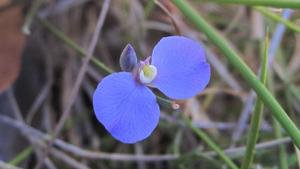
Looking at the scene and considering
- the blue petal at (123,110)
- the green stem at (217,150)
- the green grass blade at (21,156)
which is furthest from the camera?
the green grass blade at (21,156)

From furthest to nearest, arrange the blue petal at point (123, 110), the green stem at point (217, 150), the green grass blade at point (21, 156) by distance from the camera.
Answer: the green grass blade at point (21, 156) < the green stem at point (217, 150) < the blue petal at point (123, 110)

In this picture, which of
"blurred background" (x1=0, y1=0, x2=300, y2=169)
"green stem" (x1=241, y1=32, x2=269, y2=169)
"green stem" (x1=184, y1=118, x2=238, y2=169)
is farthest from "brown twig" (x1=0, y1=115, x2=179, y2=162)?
"green stem" (x1=241, y1=32, x2=269, y2=169)

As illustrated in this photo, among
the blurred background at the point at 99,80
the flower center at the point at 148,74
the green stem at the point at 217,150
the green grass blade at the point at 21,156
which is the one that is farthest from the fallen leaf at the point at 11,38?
the flower center at the point at 148,74

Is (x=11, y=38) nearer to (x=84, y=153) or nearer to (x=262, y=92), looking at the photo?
(x=84, y=153)

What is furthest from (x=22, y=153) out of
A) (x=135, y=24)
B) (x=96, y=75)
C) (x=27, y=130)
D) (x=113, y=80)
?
(x=113, y=80)

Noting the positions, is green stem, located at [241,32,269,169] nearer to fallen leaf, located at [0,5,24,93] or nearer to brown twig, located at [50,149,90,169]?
brown twig, located at [50,149,90,169]

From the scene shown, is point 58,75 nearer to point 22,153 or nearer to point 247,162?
point 22,153

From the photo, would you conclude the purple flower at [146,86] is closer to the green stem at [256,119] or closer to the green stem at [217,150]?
the green stem at [256,119]

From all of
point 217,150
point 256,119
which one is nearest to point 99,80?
point 217,150
